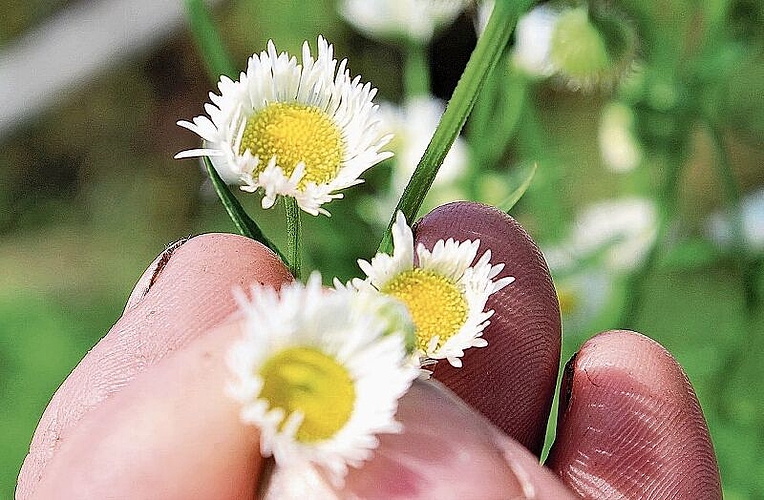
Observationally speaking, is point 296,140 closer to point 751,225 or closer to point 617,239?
point 617,239

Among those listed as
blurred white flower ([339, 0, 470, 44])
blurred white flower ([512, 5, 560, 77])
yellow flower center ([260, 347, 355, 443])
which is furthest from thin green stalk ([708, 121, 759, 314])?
yellow flower center ([260, 347, 355, 443])

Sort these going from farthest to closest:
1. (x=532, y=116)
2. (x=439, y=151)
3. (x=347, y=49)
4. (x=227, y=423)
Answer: (x=347, y=49) → (x=532, y=116) → (x=439, y=151) → (x=227, y=423)

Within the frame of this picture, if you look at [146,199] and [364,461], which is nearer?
[364,461]

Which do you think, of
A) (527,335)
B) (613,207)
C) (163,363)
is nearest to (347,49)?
(613,207)

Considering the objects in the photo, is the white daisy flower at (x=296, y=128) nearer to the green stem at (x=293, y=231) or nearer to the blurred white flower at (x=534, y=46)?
the green stem at (x=293, y=231)

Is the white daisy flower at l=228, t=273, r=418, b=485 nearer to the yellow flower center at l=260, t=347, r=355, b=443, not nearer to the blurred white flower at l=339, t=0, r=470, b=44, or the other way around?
the yellow flower center at l=260, t=347, r=355, b=443

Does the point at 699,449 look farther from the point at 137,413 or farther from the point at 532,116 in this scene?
the point at 532,116

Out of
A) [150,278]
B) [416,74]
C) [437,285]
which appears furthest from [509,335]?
[416,74]
